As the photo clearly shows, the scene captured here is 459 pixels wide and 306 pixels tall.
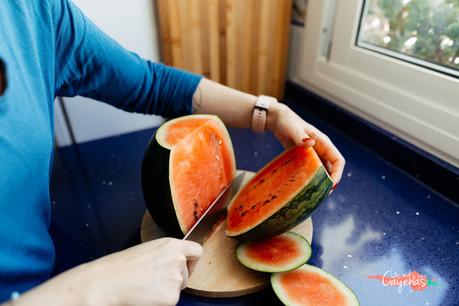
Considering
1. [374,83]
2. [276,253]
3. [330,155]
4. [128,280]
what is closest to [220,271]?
[276,253]

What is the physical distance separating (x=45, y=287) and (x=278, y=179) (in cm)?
48

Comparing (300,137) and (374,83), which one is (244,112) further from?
(374,83)

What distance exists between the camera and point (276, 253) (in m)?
0.69

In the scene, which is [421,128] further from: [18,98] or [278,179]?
[18,98]

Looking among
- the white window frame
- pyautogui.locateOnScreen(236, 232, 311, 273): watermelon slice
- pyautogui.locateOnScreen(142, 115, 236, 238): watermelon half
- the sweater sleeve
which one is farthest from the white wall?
pyautogui.locateOnScreen(236, 232, 311, 273): watermelon slice

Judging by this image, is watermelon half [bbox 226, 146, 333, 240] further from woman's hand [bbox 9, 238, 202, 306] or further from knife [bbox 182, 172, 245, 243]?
woman's hand [bbox 9, 238, 202, 306]

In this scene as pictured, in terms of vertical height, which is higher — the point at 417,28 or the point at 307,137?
the point at 417,28

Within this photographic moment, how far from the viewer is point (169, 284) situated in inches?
20.0

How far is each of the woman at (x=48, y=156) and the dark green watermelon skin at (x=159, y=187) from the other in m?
0.14

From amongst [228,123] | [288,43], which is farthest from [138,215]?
[288,43]

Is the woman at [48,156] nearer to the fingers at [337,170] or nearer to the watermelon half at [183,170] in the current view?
the fingers at [337,170]

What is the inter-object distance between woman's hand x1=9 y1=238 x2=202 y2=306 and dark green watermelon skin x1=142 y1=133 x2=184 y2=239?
0.48ft

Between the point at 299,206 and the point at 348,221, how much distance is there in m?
0.22

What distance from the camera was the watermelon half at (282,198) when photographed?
0.67m
